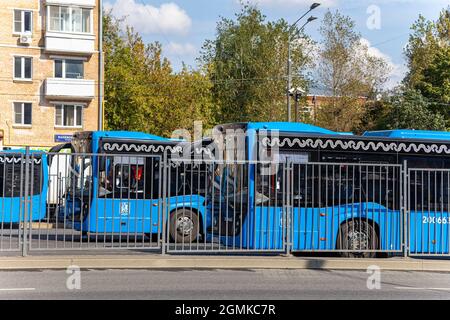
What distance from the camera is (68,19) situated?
52.8 meters

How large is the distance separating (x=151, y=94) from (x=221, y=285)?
135ft

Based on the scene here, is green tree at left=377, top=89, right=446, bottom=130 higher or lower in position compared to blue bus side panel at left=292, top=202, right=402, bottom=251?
higher

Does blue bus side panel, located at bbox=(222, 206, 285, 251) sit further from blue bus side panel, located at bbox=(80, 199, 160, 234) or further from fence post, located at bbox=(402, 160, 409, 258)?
fence post, located at bbox=(402, 160, 409, 258)

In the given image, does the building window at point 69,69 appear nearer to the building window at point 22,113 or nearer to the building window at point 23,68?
the building window at point 23,68

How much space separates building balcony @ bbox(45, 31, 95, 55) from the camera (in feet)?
170

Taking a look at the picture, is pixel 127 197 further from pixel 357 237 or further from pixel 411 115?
pixel 411 115

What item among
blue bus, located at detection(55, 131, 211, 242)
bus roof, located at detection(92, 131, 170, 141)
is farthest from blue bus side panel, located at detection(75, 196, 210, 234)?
bus roof, located at detection(92, 131, 170, 141)

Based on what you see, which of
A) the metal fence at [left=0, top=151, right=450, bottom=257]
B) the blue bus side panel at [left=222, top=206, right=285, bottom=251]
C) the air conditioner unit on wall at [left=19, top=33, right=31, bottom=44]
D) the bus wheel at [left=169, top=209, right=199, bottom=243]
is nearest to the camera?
the metal fence at [left=0, top=151, right=450, bottom=257]

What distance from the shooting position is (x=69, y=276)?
12789 millimetres

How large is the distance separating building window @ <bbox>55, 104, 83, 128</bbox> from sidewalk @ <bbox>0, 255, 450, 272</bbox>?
3964 cm
